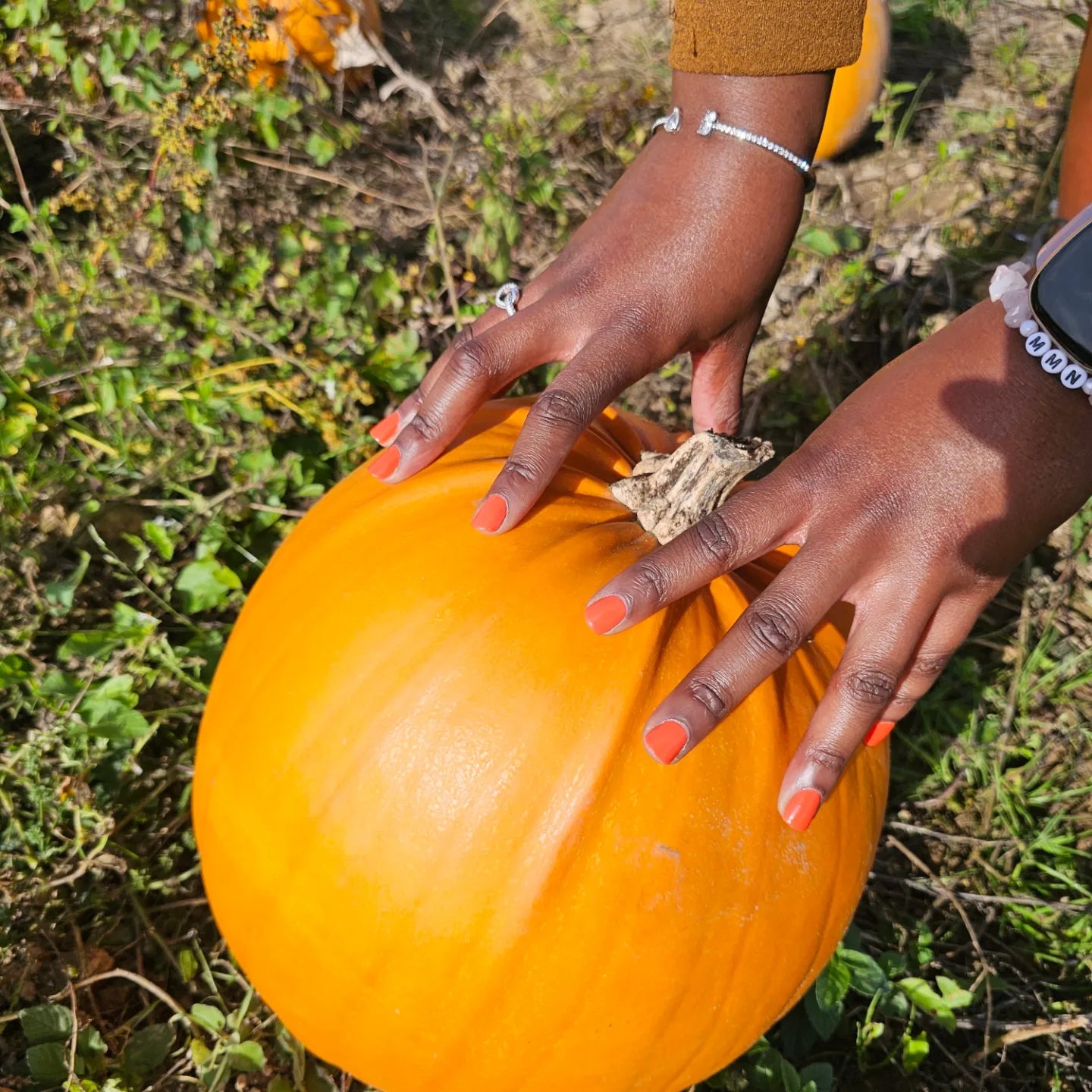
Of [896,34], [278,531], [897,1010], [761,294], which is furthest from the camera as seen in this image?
[896,34]

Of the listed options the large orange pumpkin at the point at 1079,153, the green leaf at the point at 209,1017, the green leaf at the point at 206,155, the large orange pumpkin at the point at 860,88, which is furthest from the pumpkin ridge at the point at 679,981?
the large orange pumpkin at the point at 860,88

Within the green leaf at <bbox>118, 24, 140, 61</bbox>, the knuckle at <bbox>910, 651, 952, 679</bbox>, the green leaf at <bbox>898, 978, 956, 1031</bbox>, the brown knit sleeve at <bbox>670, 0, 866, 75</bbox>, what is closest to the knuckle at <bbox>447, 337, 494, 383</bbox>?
the brown knit sleeve at <bbox>670, 0, 866, 75</bbox>

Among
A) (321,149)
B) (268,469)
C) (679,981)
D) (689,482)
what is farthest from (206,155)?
(679,981)

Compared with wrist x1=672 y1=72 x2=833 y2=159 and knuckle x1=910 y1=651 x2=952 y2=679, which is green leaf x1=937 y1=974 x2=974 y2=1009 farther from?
wrist x1=672 y1=72 x2=833 y2=159

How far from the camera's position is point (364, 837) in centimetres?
144

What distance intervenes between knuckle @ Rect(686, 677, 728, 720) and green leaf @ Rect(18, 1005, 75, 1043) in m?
1.34

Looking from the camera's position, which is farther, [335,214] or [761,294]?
[335,214]

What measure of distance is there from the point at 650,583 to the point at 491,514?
0.92ft

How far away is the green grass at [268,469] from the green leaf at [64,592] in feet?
0.05

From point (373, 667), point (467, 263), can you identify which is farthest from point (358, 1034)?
point (467, 263)

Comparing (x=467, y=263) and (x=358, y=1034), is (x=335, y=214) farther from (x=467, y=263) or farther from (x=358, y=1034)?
(x=358, y=1034)

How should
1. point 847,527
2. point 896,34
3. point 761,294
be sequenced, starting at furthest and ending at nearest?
point 896,34 < point 761,294 < point 847,527

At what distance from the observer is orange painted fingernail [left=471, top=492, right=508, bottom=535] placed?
1.51 m

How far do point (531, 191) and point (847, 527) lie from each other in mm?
2211
